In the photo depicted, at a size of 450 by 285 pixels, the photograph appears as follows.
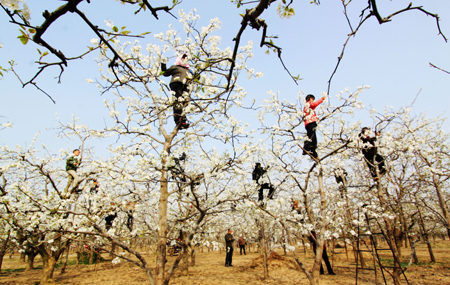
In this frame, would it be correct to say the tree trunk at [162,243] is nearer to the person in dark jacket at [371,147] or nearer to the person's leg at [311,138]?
the person's leg at [311,138]

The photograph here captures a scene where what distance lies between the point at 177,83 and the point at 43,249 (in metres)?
8.13

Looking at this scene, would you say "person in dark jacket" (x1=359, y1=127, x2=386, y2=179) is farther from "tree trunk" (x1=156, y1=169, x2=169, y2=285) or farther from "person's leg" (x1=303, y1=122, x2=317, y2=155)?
"tree trunk" (x1=156, y1=169, x2=169, y2=285)

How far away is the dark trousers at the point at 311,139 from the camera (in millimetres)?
5347

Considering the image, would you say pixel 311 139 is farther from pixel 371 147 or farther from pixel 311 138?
pixel 371 147

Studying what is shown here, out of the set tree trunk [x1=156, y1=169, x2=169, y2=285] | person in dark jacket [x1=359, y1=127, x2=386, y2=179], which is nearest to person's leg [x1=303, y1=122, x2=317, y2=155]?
person in dark jacket [x1=359, y1=127, x2=386, y2=179]

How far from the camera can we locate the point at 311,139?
17.5 ft

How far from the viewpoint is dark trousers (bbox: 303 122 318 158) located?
17.5 feet

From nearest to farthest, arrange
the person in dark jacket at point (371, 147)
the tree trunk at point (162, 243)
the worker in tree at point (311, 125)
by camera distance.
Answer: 1. the tree trunk at point (162, 243)
2. the worker in tree at point (311, 125)
3. the person in dark jacket at point (371, 147)

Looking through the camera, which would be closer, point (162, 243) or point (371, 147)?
point (162, 243)

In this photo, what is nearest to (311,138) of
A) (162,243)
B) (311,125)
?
(311,125)

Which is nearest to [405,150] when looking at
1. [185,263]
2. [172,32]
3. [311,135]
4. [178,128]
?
[311,135]

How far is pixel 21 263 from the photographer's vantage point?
61.3 ft

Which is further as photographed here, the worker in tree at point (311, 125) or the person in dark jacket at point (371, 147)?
the person in dark jacket at point (371, 147)

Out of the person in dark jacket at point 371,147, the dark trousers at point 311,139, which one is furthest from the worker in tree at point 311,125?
the person in dark jacket at point 371,147
